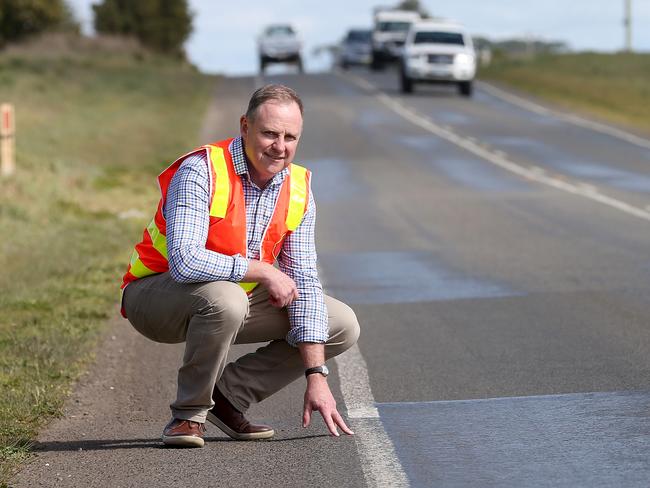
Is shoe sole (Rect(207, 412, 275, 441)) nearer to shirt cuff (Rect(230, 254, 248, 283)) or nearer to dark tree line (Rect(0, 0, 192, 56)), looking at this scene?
shirt cuff (Rect(230, 254, 248, 283))

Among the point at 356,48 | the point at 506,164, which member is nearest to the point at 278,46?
the point at 356,48

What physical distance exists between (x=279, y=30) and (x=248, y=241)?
57339 millimetres

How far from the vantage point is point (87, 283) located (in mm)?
11297

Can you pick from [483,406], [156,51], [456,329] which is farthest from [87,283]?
[156,51]

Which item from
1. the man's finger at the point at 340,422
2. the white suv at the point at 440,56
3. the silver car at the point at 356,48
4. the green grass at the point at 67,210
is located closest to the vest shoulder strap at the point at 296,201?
the man's finger at the point at 340,422

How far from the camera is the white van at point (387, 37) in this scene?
201 ft

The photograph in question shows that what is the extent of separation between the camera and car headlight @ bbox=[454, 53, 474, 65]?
41938mm

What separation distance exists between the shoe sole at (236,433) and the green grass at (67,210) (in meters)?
0.79

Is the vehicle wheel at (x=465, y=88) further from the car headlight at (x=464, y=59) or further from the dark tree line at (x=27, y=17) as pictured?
the dark tree line at (x=27, y=17)

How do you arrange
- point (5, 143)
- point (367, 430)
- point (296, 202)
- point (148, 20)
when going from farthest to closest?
1. point (148, 20)
2. point (5, 143)
3. point (367, 430)
4. point (296, 202)

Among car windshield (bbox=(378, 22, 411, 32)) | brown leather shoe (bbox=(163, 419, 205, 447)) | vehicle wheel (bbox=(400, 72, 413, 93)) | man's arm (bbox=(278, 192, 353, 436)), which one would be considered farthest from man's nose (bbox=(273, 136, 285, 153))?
car windshield (bbox=(378, 22, 411, 32))

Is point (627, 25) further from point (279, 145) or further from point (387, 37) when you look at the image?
point (279, 145)

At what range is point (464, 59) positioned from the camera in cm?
4206

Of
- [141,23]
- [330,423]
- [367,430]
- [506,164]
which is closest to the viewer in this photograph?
[330,423]
